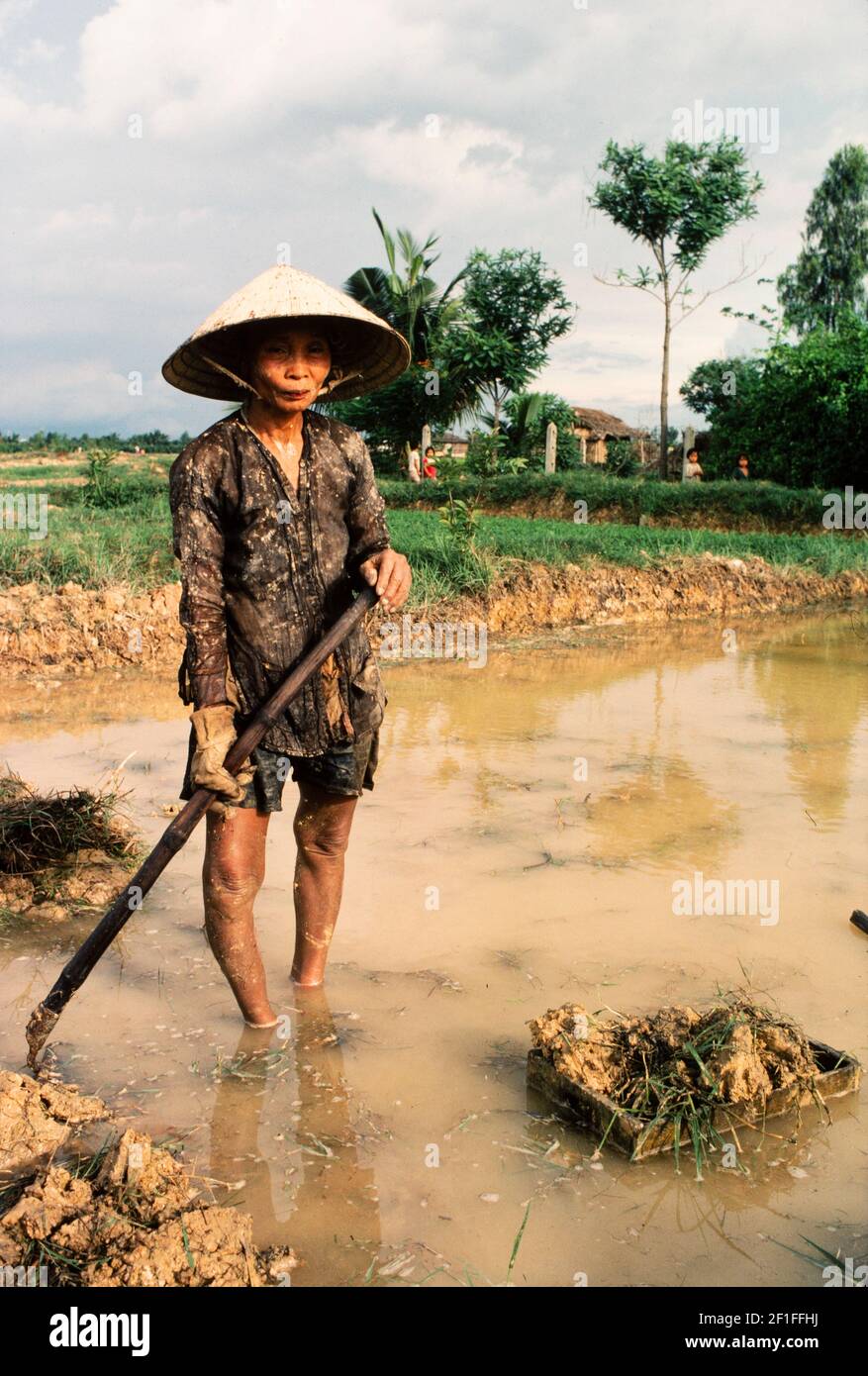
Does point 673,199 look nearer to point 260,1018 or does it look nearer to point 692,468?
point 692,468

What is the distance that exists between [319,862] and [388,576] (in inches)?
29.4

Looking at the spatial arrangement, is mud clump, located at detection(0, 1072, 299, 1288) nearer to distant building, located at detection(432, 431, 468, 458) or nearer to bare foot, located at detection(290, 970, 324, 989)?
bare foot, located at detection(290, 970, 324, 989)

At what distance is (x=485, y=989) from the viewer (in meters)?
2.79

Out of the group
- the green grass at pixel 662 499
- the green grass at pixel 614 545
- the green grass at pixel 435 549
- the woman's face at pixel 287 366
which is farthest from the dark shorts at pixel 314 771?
the green grass at pixel 662 499

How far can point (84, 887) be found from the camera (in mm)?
3305

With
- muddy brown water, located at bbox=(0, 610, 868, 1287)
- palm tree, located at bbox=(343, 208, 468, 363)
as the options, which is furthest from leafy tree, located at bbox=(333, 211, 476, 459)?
muddy brown water, located at bbox=(0, 610, 868, 1287)

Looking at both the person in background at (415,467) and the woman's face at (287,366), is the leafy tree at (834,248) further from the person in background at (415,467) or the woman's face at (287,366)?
the woman's face at (287,366)

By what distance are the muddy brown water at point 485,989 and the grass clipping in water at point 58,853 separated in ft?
0.51

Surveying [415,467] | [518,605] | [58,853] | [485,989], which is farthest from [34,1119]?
[415,467]

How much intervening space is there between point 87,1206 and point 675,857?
2.37 metres

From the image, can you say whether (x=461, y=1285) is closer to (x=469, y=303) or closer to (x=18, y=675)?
(x=18, y=675)

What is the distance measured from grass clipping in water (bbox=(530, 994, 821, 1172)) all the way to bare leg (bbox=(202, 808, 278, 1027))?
2.19 ft

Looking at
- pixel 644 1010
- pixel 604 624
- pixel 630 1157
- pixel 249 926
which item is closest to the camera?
pixel 630 1157
